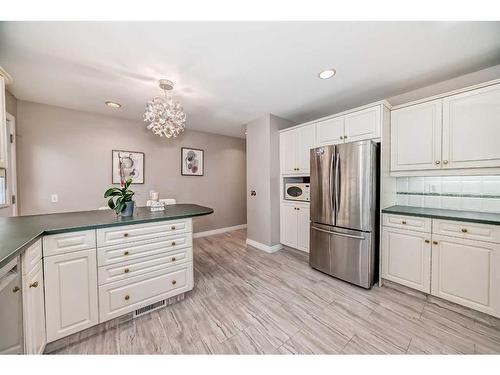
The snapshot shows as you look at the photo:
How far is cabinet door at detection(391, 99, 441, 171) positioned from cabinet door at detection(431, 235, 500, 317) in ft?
2.66

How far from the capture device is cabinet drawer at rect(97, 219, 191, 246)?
1.47m

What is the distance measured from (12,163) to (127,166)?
129 cm

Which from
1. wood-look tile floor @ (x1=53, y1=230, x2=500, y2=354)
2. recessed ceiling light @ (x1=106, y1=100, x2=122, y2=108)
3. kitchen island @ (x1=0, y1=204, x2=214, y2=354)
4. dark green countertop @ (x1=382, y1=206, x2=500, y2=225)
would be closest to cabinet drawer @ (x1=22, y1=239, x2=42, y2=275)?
kitchen island @ (x1=0, y1=204, x2=214, y2=354)

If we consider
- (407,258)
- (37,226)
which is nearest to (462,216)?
(407,258)

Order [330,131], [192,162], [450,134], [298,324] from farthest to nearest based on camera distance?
[192,162], [330,131], [450,134], [298,324]

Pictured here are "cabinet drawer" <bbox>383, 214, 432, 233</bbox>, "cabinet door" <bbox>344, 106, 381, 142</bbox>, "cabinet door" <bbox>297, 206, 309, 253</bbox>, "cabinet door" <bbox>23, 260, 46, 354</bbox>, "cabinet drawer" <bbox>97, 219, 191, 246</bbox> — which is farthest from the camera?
"cabinet door" <bbox>297, 206, 309, 253</bbox>

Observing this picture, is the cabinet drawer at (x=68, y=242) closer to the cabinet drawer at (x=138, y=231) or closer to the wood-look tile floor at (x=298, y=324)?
the cabinet drawer at (x=138, y=231)

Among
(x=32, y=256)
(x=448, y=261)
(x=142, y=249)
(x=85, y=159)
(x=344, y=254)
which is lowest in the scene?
(x=344, y=254)

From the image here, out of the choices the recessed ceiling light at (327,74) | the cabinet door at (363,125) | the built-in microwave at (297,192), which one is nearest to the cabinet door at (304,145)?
the built-in microwave at (297,192)

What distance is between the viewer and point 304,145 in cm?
288

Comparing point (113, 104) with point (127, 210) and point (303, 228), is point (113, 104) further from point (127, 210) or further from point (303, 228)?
point (303, 228)

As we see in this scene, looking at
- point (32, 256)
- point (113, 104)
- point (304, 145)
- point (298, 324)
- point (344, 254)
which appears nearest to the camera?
point (32, 256)

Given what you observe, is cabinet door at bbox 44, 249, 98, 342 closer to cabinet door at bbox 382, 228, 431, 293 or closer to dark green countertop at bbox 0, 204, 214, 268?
dark green countertop at bbox 0, 204, 214, 268
